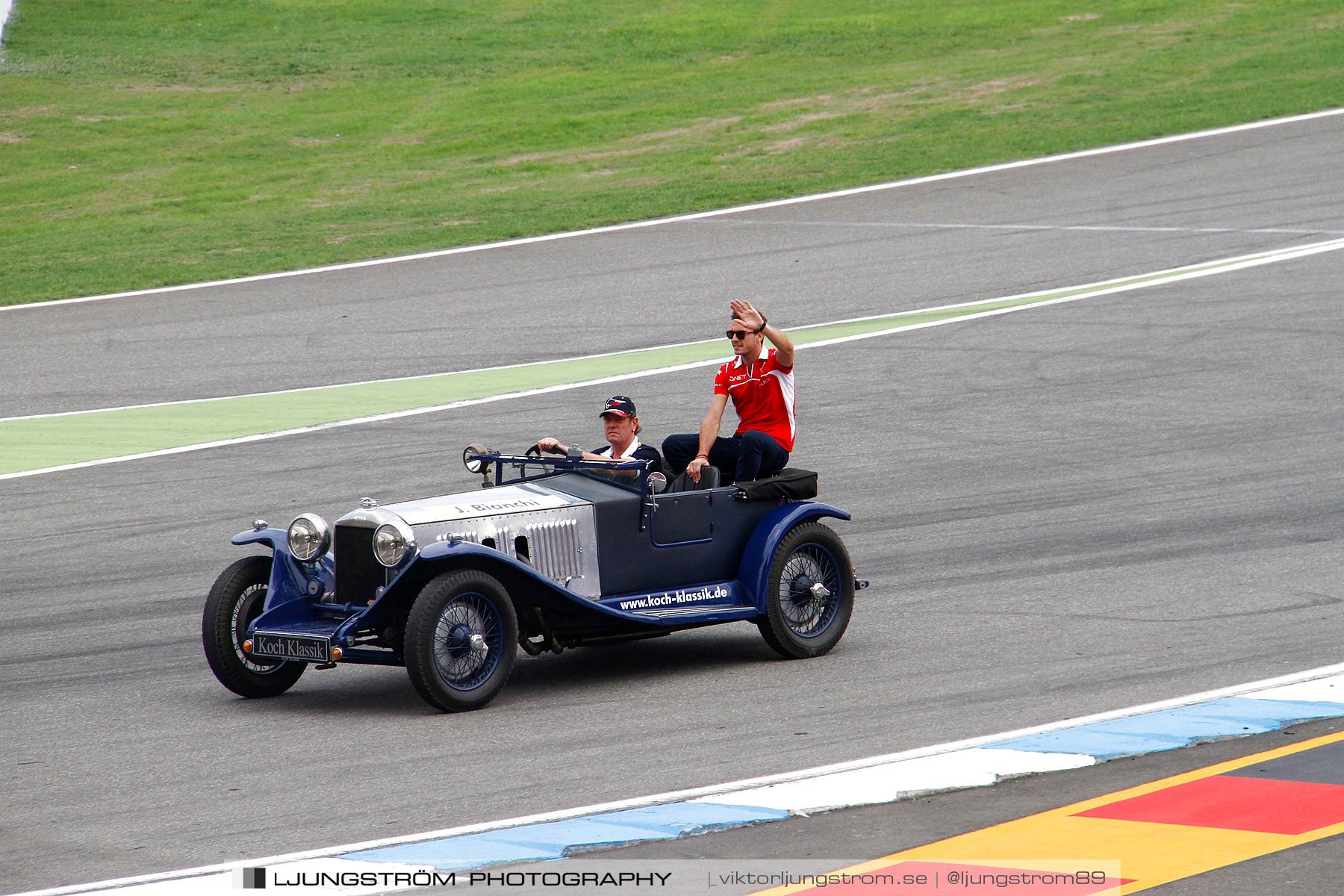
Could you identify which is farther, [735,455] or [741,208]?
[741,208]

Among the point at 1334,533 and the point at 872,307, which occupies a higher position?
the point at 872,307

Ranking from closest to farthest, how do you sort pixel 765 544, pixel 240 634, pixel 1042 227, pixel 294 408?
1. pixel 240 634
2. pixel 765 544
3. pixel 294 408
4. pixel 1042 227

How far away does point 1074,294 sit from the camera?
65.6 ft

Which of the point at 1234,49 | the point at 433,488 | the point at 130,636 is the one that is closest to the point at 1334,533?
the point at 433,488

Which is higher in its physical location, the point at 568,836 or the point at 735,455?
the point at 735,455

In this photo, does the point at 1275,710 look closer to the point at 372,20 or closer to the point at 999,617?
the point at 999,617

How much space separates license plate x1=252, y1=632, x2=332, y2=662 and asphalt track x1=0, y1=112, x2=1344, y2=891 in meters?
0.31

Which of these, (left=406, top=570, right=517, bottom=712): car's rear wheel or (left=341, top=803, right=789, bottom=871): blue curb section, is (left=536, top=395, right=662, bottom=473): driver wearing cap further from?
(left=341, top=803, right=789, bottom=871): blue curb section

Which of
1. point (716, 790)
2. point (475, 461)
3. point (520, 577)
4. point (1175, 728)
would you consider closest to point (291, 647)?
point (520, 577)

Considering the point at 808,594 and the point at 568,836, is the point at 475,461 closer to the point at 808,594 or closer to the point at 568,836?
the point at 808,594

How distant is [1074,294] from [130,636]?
12915 mm

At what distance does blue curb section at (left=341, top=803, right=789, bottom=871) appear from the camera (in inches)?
240

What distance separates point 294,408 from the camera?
16531 millimetres

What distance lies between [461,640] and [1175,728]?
10.7 ft
